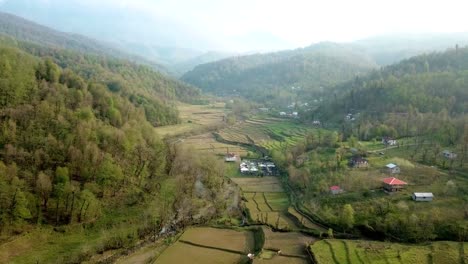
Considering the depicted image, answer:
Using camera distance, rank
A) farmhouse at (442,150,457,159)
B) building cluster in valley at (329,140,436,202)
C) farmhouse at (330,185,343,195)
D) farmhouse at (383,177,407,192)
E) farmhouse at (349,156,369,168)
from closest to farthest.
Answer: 1. building cluster in valley at (329,140,436,202)
2. farmhouse at (383,177,407,192)
3. farmhouse at (330,185,343,195)
4. farmhouse at (349,156,369,168)
5. farmhouse at (442,150,457,159)

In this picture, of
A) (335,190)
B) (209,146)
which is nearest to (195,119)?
(209,146)

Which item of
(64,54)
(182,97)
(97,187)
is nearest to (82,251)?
(97,187)

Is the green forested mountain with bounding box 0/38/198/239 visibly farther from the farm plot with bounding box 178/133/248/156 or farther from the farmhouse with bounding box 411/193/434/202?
the farmhouse with bounding box 411/193/434/202

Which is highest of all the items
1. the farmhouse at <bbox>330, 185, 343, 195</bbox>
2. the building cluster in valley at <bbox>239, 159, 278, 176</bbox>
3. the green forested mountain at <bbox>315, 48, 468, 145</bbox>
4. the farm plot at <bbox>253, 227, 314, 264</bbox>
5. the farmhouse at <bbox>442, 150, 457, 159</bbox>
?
the green forested mountain at <bbox>315, 48, 468, 145</bbox>

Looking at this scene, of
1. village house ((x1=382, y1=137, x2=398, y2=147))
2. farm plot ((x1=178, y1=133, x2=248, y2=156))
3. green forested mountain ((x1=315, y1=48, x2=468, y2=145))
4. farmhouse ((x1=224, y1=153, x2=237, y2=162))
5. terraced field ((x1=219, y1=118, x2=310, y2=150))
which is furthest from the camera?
terraced field ((x1=219, y1=118, x2=310, y2=150))

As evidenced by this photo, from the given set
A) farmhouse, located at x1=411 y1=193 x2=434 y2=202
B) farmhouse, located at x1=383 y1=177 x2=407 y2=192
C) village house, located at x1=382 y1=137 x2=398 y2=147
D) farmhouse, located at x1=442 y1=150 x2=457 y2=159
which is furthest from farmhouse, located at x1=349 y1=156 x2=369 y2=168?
village house, located at x1=382 y1=137 x2=398 y2=147

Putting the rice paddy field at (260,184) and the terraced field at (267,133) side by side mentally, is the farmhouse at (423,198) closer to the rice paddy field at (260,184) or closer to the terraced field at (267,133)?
the rice paddy field at (260,184)

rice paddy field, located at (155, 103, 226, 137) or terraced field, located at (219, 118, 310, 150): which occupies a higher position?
rice paddy field, located at (155, 103, 226, 137)
